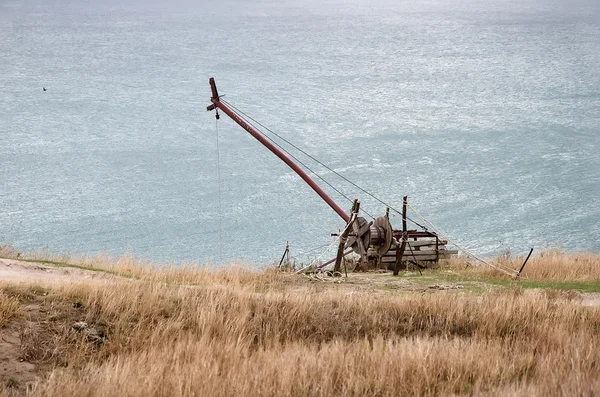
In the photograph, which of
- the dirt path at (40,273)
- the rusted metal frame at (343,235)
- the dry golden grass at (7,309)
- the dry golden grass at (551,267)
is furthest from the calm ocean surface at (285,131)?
the dry golden grass at (7,309)

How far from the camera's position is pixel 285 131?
52969 mm

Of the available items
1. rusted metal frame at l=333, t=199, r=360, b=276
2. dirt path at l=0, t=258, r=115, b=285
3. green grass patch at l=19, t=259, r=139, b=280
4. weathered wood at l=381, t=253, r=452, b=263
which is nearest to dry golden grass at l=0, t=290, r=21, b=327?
dirt path at l=0, t=258, r=115, b=285

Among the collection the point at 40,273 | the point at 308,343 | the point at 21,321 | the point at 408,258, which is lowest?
the point at 308,343

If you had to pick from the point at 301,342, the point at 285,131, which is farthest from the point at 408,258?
the point at 285,131

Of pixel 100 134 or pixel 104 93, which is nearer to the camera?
pixel 100 134

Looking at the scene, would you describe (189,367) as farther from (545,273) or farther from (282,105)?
(282,105)

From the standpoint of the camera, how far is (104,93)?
63312 mm

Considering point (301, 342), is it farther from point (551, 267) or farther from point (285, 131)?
point (285, 131)

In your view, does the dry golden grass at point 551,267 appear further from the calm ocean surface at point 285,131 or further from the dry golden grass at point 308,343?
the calm ocean surface at point 285,131

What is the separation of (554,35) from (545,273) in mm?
69166

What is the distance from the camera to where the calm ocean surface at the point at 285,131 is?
4078cm

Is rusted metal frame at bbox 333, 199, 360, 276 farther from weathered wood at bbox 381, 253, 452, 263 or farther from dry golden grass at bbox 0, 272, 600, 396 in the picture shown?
dry golden grass at bbox 0, 272, 600, 396

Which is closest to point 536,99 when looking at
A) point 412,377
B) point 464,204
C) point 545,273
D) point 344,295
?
point 464,204

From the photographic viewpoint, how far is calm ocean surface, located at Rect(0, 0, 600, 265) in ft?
134
